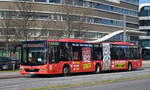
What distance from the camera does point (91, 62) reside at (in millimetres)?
29719

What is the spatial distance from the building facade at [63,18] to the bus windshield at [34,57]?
1464cm

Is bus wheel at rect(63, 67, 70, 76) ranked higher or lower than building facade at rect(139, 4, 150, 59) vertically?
lower

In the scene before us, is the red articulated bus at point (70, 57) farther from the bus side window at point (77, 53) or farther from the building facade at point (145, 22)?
the building facade at point (145, 22)

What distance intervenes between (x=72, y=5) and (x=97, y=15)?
89.3ft

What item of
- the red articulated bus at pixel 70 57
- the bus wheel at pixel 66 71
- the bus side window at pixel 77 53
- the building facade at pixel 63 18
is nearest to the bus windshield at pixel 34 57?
the red articulated bus at pixel 70 57

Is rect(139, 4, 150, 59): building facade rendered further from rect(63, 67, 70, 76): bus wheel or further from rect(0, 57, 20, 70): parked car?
rect(63, 67, 70, 76): bus wheel

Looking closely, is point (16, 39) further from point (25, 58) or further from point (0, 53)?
point (25, 58)

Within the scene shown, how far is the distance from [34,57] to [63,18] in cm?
2898

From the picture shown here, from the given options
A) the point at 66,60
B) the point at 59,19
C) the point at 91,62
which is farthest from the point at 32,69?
the point at 59,19

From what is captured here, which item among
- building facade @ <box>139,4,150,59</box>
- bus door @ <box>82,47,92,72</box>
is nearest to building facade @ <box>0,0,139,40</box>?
bus door @ <box>82,47,92,72</box>

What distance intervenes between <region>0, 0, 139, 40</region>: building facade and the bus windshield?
576 inches

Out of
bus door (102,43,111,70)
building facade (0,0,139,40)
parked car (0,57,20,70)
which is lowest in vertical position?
parked car (0,57,20,70)

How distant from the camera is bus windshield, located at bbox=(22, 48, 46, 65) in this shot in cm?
2462

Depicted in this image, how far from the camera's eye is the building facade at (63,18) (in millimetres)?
42906
